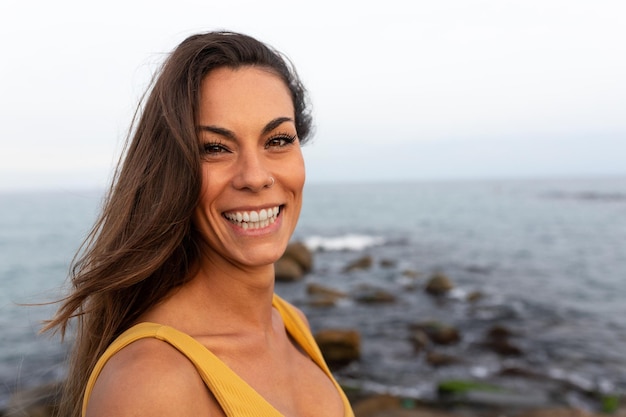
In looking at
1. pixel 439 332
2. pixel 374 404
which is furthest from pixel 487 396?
pixel 439 332

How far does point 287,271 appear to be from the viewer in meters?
24.0

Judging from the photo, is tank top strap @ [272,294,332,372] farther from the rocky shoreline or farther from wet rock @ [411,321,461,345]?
wet rock @ [411,321,461,345]

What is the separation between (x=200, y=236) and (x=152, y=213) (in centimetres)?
32

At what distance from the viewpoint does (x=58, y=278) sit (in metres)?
26.2

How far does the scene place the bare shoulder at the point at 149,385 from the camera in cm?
179

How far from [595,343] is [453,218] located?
48963mm

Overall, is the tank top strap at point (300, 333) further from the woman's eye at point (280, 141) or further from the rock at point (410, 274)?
the rock at point (410, 274)

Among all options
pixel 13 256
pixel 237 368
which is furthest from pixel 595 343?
pixel 13 256

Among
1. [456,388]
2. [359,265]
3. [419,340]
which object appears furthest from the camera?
[359,265]

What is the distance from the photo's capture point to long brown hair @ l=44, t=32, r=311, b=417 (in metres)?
2.18

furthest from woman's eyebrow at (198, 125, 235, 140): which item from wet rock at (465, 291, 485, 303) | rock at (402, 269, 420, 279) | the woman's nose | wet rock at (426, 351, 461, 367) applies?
rock at (402, 269, 420, 279)

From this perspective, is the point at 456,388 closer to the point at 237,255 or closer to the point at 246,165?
the point at 237,255

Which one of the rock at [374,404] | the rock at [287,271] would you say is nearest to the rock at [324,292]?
the rock at [287,271]

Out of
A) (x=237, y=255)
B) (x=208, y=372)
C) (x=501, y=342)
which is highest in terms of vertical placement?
(x=237, y=255)
